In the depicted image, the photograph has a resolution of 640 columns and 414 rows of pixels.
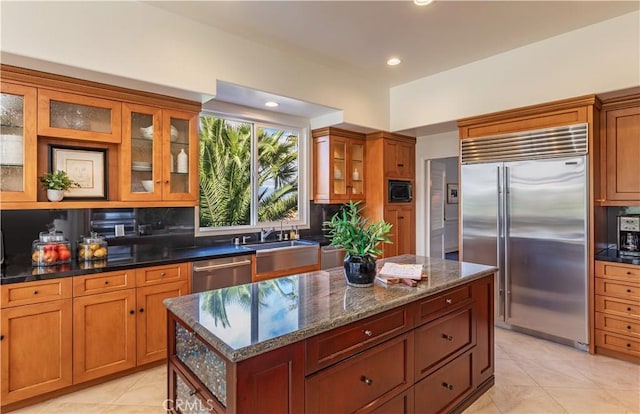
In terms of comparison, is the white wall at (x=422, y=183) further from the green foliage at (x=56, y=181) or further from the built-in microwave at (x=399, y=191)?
the green foliage at (x=56, y=181)

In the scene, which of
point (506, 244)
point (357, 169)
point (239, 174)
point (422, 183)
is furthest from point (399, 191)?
point (239, 174)

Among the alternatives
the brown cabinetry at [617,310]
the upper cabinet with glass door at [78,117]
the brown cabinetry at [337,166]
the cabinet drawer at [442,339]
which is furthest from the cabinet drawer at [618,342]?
the upper cabinet with glass door at [78,117]

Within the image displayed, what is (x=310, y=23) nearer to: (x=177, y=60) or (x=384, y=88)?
(x=177, y=60)

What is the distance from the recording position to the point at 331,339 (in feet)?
4.97

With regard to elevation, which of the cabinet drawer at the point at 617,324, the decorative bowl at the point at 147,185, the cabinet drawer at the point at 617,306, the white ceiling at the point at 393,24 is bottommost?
the cabinet drawer at the point at 617,324

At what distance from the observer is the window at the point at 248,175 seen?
396 cm

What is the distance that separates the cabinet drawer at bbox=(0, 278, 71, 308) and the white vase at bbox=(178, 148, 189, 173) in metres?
1.28

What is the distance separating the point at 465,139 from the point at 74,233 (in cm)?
414

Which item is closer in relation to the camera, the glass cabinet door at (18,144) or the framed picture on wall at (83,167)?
the glass cabinet door at (18,144)

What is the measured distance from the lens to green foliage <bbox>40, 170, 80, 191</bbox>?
2.56 metres

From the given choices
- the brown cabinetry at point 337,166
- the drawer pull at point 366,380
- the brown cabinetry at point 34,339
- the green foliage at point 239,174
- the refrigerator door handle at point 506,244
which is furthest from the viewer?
the brown cabinetry at point 337,166

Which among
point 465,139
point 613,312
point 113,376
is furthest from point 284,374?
point 465,139

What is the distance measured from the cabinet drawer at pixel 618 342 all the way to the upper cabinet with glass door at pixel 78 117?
4.68 m

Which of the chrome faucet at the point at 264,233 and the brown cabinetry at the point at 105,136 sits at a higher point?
the brown cabinetry at the point at 105,136
